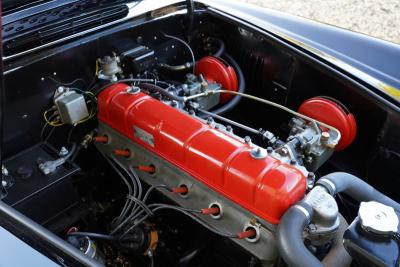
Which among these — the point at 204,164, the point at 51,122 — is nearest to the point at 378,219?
the point at 204,164

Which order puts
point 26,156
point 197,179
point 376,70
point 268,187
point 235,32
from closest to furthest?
point 268,187 → point 197,179 → point 26,156 → point 376,70 → point 235,32

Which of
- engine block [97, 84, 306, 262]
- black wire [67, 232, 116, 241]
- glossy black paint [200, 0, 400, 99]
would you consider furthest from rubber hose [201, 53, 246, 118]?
black wire [67, 232, 116, 241]

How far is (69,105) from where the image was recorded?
1162mm

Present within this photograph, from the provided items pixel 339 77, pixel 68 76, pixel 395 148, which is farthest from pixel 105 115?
pixel 395 148

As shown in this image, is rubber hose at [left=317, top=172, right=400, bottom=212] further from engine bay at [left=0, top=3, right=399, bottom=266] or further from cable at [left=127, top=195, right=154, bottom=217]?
cable at [left=127, top=195, right=154, bottom=217]

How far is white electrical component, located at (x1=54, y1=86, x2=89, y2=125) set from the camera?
1165mm

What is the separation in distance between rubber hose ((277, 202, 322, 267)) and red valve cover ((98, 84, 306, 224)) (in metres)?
0.04

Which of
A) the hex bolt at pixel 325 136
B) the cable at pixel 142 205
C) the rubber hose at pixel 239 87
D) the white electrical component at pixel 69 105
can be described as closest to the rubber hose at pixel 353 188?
the hex bolt at pixel 325 136

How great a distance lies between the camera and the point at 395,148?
1.18 m

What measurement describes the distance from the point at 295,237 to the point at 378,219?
162 millimetres

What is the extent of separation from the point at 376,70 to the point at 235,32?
54 centimetres

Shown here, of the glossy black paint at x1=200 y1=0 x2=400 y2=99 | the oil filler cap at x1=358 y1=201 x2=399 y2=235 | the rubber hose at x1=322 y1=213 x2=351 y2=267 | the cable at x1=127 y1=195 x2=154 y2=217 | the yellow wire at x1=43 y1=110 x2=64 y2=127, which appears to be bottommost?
the cable at x1=127 y1=195 x2=154 y2=217

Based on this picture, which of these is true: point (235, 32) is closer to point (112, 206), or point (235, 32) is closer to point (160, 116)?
point (160, 116)

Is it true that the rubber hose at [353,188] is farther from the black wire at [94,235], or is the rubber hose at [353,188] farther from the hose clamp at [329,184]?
the black wire at [94,235]
